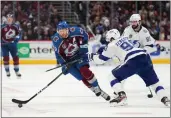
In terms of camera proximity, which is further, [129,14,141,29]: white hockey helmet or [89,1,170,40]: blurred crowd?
[89,1,170,40]: blurred crowd

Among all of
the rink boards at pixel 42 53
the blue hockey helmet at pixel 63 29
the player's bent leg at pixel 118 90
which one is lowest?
the rink boards at pixel 42 53

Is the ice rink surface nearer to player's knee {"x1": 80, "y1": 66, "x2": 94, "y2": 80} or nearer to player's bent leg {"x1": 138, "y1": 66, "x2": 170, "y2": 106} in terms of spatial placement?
player's bent leg {"x1": 138, "y1": 66, "x2": 170, "y2": 106}

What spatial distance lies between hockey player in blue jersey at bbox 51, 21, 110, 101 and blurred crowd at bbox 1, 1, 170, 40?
17.9 ft

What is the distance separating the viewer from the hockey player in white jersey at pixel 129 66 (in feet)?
14.0

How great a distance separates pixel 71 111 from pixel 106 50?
2.20ft

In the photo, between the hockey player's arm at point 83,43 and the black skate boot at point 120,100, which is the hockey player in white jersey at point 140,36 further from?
the black skate boot at point 120,100

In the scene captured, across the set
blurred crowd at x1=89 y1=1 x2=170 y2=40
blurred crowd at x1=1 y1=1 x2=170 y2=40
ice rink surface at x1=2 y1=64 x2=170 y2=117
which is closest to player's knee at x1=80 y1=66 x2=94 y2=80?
ice rink surface at x1=2 y1=64 x2=170 y2=117

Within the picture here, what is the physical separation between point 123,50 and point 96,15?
655 cm

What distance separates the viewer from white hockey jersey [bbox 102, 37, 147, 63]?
14.0 ft

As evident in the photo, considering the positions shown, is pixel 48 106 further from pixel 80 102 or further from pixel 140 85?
pixel 140 85

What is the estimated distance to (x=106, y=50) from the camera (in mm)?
4348

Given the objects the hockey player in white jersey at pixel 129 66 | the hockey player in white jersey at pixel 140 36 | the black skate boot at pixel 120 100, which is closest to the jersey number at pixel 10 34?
the hockey player in white jersey at pixel 140 36

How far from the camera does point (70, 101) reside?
4824 millimetres

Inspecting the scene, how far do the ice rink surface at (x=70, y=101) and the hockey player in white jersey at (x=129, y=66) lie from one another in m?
0.13
